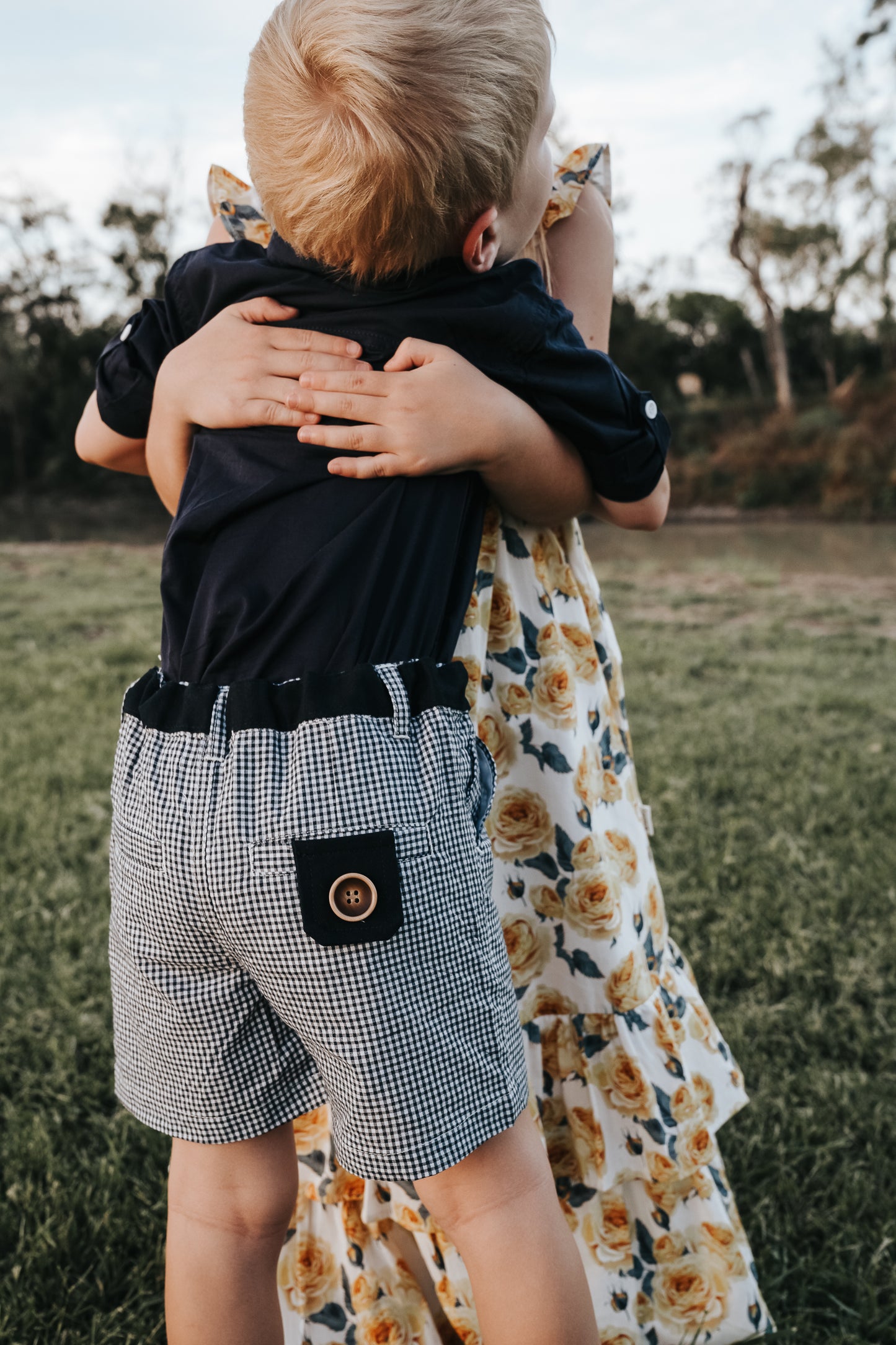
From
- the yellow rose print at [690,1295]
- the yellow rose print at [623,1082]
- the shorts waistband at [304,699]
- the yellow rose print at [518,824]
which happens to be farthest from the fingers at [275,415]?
the yellow rose print at [690,1295]

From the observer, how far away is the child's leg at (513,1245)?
93 centimetres

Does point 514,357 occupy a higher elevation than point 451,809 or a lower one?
higher

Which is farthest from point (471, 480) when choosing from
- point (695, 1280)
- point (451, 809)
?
point (695, 1280)

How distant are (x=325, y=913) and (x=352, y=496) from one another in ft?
1.34

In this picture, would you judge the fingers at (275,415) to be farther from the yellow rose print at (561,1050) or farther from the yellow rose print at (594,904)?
the yellow rose print at (561,1050)

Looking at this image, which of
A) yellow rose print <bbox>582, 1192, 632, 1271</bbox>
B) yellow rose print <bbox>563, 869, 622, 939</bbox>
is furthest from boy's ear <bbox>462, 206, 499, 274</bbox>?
yellow rose print <bbox>582, 1192, 632, 1271</bbox>

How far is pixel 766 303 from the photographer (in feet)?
75.2

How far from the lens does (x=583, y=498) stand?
4.11 ft

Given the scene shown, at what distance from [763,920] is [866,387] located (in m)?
21.2

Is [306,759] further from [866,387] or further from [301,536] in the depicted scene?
[866,387]

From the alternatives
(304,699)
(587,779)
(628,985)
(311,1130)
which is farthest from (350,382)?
(311,1130)

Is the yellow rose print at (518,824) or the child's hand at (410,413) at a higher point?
the child's hand at (410,413)

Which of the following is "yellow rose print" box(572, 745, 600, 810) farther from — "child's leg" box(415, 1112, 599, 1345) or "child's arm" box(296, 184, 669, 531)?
"child's leg" box(415, 1112, 599, 1345)

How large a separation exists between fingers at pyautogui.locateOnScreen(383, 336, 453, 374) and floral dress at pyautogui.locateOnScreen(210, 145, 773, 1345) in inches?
10.8
